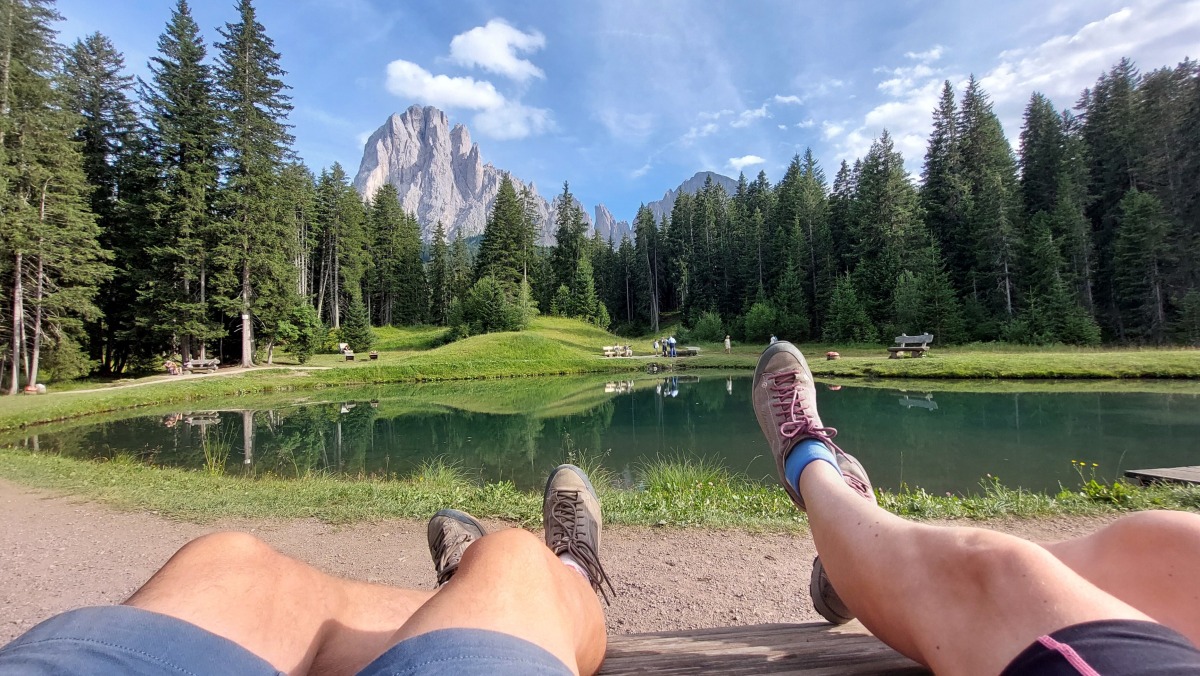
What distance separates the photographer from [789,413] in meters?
2.67

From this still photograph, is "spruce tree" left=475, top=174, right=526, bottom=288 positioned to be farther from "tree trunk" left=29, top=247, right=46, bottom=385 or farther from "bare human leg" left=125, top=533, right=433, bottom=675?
"bare human leg" left=125, top=533, right=433, bottom=675

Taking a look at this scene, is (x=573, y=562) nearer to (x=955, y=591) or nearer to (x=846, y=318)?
(x=955, y=591)

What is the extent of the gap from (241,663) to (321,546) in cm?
369

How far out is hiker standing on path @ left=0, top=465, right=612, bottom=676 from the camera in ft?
2.90

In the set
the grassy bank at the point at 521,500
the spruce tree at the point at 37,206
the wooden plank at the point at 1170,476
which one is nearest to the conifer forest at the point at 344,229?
the spruce tree at the point at 37,206

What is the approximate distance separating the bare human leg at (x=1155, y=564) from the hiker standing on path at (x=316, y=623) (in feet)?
4.04

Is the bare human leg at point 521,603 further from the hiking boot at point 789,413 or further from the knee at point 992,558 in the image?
the hiking boot at point 789,413

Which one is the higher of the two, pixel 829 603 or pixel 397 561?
pixel 829 603

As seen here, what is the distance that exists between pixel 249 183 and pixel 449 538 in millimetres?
28748

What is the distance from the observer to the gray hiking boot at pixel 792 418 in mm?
2158

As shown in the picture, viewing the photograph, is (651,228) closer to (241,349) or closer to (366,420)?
(241,349)

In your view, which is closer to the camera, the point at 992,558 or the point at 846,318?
the point at 992,558

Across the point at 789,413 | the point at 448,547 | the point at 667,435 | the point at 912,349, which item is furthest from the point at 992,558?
the point at 912,349

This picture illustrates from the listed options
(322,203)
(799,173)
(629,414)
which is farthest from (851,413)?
(799,173)
